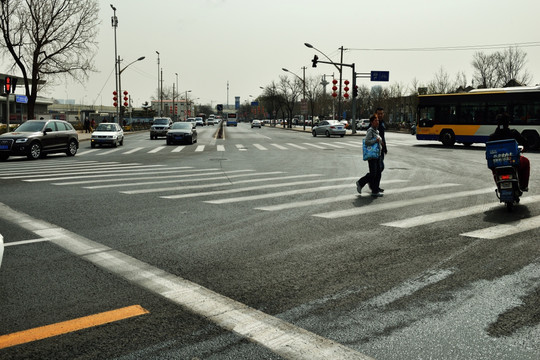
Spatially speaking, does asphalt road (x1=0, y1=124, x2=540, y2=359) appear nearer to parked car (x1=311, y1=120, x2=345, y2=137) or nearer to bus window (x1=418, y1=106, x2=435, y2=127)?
bus window (x1=418, y1=106, x2=435, y2=127)

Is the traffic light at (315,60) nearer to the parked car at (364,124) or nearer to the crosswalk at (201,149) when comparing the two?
the crosswalk at (201,149)

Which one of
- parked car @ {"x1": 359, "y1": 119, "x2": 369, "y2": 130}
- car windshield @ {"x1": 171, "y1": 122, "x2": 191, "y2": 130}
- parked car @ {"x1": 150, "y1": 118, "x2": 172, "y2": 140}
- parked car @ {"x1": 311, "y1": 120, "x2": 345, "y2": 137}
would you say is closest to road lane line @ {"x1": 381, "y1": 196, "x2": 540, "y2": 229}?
car windshield @ {"x1": 171, "y1": 122, "x2": 191, "y2": 130}

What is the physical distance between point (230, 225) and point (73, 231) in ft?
7.44

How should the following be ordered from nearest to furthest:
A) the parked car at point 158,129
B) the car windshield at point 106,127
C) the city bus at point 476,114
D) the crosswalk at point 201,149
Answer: the city bus at point 476,114
the crosswalk at point 201,149
the car windshield at point 106,127
the parked car at point 158,129

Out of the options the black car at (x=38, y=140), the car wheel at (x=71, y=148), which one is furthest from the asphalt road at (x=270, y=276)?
the car wheel at (x=71, y=148)

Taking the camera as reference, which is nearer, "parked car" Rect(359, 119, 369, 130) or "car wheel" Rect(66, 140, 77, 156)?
"car wheel" Rect(66, 140, 77, 156)

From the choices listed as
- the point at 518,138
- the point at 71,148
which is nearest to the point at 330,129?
the point at 71,148

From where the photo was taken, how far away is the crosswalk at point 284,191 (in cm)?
790

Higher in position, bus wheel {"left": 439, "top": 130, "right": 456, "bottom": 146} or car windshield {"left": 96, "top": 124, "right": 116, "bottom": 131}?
car windshield {"left": 96, "top": 124, "right": 116, "bottom": 131}

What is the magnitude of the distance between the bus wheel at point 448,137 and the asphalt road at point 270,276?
735 inches

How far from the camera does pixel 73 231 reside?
22.5 ft

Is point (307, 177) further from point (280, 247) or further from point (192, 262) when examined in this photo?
point (192, 262)

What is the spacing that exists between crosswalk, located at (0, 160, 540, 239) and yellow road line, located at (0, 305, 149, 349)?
440 cm

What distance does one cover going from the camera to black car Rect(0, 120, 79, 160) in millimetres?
19297
